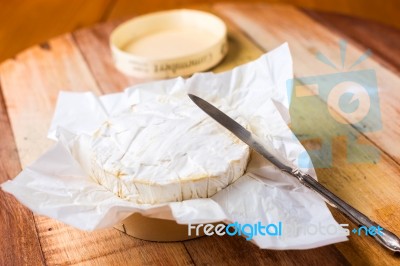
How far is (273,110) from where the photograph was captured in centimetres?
93

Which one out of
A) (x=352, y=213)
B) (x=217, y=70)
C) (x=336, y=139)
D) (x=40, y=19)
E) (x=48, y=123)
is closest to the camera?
(x=352, y=213)

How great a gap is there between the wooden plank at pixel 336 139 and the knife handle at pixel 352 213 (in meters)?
0.02

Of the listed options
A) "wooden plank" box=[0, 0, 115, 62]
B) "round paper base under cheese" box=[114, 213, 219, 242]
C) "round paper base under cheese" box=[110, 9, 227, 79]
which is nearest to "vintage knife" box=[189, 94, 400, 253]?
"round paper base under cheese" box=[114, 213, 219, 242]

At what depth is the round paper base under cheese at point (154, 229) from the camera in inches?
30.7

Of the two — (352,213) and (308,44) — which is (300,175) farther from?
(308,44)

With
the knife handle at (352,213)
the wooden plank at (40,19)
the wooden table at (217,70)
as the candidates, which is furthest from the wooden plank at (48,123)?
the wooden plank at (40,19)

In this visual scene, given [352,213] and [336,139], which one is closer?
[352,213]

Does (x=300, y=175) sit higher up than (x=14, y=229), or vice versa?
(x=300, y=175)

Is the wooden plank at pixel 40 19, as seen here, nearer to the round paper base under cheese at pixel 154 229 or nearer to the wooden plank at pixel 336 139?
the wooden plank at pixel 336 139

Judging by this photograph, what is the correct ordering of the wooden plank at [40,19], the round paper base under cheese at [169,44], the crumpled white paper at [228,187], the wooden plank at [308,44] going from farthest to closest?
the wooden plank at [40,19], the round paper base under cheese at [169,44], the wooden plank at [308,44], the crumpled white paper at [228,187]

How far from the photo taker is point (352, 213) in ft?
2.51

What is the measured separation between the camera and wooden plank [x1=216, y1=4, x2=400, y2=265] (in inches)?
30.6

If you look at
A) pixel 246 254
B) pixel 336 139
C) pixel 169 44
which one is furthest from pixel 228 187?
pixel 169 44

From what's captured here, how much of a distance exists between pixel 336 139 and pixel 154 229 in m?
0.40
